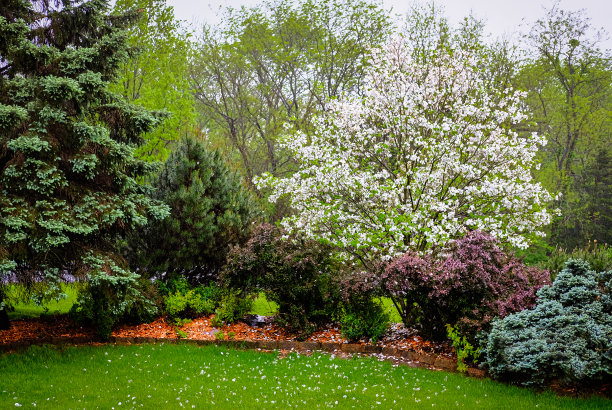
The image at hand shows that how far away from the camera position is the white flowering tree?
8.33 m

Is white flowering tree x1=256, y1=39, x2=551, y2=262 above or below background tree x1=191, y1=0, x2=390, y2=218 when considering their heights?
below

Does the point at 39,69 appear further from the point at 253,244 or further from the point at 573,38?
the point at 573,38

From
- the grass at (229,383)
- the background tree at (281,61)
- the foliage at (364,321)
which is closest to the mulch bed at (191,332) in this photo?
the foliage at (364,321)

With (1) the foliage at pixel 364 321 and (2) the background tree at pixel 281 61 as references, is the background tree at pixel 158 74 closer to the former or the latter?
(2) the background tree at pixel 281 61

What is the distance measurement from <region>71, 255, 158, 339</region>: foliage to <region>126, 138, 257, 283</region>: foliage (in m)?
1.11

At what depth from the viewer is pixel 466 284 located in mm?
7184

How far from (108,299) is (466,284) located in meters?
6.08

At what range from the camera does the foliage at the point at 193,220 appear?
973 cm

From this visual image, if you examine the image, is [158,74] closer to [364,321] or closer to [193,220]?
[193,220]

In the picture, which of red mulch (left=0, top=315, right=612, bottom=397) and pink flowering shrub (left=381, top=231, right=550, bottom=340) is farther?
red mulch (left=0, top=315, right=612, bottom=397)

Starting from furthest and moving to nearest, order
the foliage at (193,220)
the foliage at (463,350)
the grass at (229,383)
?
the foliage at (193,220) < the foliage at (463,350) < the grass at (229,383)

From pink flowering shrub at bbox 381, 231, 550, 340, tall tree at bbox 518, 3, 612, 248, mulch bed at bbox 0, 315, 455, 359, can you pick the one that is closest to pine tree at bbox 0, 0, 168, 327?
mulch bed at bbox 0, 315, 455, 359

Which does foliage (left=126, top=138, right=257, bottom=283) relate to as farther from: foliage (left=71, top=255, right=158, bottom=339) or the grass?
the grass

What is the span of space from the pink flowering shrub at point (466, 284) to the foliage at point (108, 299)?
4.29m
